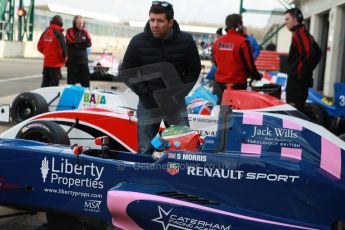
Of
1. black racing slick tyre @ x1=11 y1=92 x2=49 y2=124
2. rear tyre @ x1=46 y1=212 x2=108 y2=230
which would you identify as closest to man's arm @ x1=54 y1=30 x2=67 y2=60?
black racing slick tyre @ x1=11 y1=92 x2=49 y2=124

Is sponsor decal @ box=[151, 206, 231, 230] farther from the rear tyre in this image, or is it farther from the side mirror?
the side mirror

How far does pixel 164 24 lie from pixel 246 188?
1519mm

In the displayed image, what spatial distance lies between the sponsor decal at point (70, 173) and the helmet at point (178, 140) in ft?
1.52

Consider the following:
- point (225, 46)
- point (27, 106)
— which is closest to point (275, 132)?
point (225, 46)

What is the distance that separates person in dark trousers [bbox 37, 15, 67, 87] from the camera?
1021 cm

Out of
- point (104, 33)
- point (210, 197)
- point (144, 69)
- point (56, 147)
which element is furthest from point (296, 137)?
point (104, 33)

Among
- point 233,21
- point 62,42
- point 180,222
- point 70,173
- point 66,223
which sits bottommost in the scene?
point 66,223

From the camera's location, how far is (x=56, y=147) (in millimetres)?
3949

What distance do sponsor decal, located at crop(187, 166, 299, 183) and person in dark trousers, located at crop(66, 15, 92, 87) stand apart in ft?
24.0

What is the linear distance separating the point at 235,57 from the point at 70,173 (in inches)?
145

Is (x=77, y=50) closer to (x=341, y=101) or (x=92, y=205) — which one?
(x=341, y=101)

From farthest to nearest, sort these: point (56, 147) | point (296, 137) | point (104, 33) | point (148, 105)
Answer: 1. point (104, 33)
2. point (148, 105)
3. point (56, 147)
4. point (296, 137)

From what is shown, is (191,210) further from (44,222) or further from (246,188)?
(44,222)

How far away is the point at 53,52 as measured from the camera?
10219 mm
